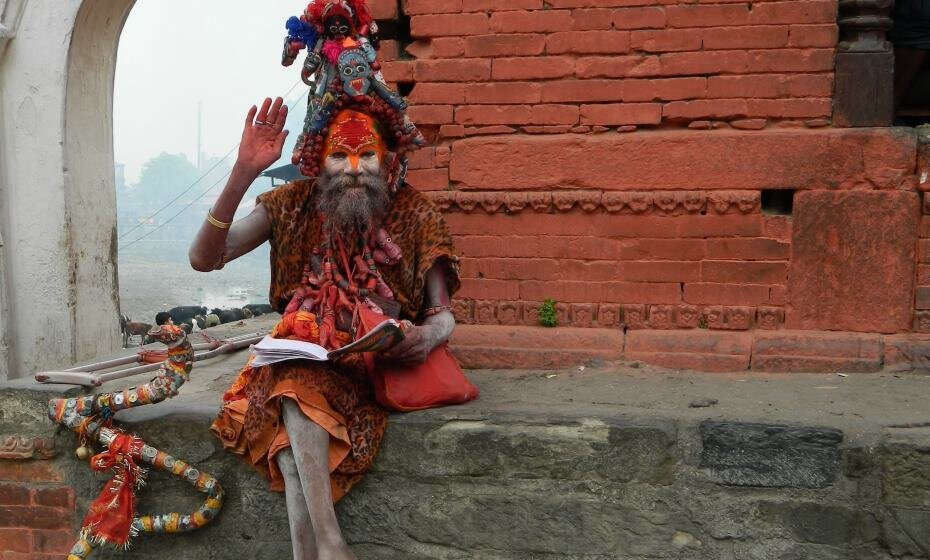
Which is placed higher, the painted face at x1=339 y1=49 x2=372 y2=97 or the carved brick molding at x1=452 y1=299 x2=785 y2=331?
the painted face at x1=339 y1=49 x2=372 y2=97

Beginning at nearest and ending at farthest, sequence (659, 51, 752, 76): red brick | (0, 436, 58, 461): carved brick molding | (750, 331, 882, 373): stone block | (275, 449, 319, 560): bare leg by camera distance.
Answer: (275, 449, 319, 560): bare leg < (0, 436, 58, 461): carved brick molding < (750, 331, 882, 373): stone block < (659, 51, 752, 76): red brick

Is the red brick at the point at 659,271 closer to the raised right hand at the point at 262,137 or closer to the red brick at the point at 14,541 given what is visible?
the raised right hand at the point at 262,137

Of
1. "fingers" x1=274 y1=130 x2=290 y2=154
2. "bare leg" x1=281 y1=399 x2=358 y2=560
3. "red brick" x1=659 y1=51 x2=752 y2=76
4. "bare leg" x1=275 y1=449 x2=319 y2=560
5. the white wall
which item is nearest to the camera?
"bare leg" x1=281 y1=399 x2=358 y2=560

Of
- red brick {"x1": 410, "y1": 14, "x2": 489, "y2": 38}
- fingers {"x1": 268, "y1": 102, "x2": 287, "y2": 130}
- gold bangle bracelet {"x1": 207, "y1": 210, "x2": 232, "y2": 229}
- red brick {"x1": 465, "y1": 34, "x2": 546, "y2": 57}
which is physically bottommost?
gold bangle bracelet {"x1": 207, "y1": 210, "x2": 232, "y2": 229}

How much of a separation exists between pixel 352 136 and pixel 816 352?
2.38m

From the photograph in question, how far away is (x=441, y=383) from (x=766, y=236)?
1792mm

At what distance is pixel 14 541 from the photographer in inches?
150

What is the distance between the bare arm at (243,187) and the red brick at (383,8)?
1.18 metres

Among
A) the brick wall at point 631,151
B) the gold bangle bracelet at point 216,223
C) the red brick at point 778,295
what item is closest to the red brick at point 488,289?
the brick wall at point 631,151

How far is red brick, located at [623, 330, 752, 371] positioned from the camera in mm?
4055

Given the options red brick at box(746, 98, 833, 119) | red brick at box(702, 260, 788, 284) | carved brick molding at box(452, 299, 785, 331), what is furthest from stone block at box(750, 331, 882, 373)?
red brick at box(746, 98, 833, 119)

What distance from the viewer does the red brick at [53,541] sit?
3.79 m

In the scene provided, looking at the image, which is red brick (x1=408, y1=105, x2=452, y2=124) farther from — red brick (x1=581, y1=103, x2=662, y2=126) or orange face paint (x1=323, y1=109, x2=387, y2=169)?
orange face paint (x1=323, y1=109, x2=387, y2=169)

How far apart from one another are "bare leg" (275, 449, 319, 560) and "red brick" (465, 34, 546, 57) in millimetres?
2254
